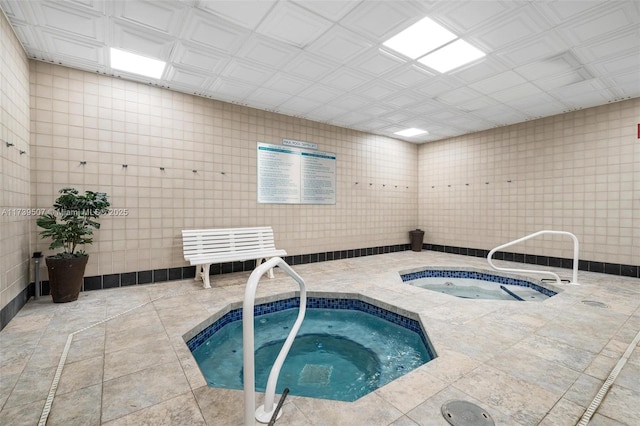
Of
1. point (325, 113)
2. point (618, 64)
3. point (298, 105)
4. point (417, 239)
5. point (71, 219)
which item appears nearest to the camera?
point (71, 219)

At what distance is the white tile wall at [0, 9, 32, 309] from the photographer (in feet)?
9.21

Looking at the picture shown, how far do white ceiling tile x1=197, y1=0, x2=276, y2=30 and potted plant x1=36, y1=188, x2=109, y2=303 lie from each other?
105 inches

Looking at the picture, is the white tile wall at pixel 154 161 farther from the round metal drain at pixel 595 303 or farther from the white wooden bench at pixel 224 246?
the round metal drain at pixel 595 303

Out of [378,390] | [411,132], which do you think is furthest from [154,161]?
[411,132]

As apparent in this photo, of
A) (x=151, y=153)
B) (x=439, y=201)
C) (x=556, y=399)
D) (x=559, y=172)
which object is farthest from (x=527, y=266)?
(x=151, y=153)

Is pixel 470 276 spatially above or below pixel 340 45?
below

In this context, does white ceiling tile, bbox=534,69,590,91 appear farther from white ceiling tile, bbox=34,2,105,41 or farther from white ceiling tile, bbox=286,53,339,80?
white ceiling tile, bbox=34,2,105,41

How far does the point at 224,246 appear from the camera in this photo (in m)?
4.85

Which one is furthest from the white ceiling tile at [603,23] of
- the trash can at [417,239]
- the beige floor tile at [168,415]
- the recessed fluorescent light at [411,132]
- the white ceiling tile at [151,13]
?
the trash can at [417,239]

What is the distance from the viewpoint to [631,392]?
184 cm

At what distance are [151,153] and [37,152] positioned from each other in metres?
1.30

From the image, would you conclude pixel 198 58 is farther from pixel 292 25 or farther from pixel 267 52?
pixel 292 25

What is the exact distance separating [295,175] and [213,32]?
10.5 feet

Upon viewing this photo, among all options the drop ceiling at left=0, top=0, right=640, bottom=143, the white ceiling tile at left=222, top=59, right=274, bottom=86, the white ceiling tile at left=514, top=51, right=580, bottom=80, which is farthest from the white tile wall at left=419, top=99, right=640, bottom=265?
the white ceiling tile at left=222, top=59, right=274, bottom=86
